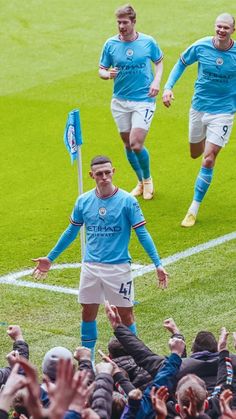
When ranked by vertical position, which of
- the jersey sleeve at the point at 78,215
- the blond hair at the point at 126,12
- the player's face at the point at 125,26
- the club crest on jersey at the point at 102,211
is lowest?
the jersey sleeve at the point at 78,215

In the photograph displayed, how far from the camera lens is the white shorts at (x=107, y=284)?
10625 millimetres

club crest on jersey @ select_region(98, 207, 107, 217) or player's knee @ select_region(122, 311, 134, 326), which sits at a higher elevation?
club crest on jersey @ select_region(98, 207, 107, 217)

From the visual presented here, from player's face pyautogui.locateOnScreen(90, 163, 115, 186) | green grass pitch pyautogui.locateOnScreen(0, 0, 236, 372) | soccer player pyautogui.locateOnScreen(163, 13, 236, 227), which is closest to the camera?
player's face pyautogui.locateOnScreen(90, 163, 115, 186)

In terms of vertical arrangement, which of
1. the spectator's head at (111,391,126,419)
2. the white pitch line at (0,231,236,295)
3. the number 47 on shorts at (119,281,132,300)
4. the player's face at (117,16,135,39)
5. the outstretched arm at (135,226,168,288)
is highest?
the player's face at (117,16,135,39)

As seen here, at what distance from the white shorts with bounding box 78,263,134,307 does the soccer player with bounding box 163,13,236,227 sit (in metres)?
3.88

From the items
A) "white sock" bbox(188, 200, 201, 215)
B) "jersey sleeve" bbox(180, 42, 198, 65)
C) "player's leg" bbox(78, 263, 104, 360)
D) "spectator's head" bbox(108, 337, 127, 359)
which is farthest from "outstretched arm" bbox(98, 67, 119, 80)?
"spectator's head" bbox(108, 337, 127, 359)

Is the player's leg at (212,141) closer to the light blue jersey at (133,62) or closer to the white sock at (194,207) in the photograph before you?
the white sock at (194,207)

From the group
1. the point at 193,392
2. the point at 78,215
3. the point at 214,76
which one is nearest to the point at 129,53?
the point at 214,76

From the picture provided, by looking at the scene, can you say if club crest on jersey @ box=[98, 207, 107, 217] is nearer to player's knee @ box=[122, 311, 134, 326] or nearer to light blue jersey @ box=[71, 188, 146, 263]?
light blue jersey @ box=[71, 188, 146, 263]

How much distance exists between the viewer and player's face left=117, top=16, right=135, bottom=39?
1445 cm

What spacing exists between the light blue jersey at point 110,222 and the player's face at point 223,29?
4.01 meters

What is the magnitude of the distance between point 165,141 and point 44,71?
4742mm

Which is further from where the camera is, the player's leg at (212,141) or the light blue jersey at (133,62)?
the light blue jersey at (133,62)

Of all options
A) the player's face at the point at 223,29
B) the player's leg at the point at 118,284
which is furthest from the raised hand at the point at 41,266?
the player's face at the point at 223,29
